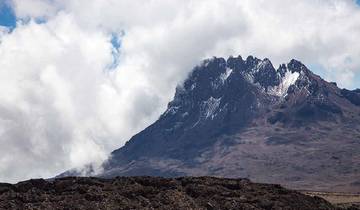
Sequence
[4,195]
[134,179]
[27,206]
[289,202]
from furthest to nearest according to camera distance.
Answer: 1. [134,179]
2. [289,202]
3. [4,195]
4. [27,206]

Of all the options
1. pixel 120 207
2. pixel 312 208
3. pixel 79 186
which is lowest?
pixel 312 208

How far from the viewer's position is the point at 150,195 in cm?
7694

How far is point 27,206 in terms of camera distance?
229 ft

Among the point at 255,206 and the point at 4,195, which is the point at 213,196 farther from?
the point at 4,195

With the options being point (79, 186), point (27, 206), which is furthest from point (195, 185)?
point (27, 206)

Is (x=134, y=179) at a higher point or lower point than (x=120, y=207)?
higher

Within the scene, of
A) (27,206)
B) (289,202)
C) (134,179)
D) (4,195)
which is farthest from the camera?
(134,179)

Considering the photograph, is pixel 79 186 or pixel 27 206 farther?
pixel 79 186

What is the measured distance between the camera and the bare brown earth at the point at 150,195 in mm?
72125

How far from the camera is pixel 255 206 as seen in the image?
75.9m

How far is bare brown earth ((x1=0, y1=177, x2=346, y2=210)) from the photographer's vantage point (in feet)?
237

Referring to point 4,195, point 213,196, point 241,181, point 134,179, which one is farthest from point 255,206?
point 4,195

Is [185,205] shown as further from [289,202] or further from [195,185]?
[289,202]

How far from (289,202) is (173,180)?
17.2 m
